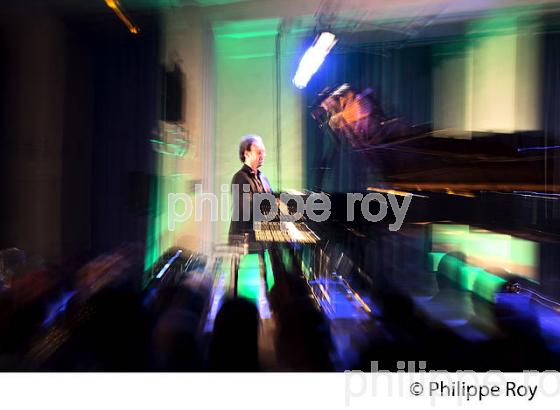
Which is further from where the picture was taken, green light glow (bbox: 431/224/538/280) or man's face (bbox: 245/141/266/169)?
man's face (bbox: 245/141/266/169)

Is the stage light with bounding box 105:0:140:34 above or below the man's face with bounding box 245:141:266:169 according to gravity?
above

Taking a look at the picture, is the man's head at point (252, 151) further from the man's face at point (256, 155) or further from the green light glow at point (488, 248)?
the green light glow at point (488, 248)

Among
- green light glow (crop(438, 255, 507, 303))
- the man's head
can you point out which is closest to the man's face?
the man's head

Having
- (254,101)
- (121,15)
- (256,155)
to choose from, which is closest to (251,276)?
(256,155)

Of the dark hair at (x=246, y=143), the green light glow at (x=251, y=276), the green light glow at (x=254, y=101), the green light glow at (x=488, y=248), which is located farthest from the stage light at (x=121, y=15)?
the green light glow at (x=488, y=248)

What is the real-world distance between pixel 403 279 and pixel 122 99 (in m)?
1.75

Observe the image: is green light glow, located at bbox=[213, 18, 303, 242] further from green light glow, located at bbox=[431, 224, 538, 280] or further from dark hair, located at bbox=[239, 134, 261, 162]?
green light glow, located at bbox=[431, 224, 538, 280]

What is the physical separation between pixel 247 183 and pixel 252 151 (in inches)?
6.9

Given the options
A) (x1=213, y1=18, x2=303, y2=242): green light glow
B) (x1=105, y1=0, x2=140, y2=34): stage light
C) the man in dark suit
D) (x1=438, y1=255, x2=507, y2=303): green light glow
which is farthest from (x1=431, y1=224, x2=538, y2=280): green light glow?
(x1=105, y1=0, x2=140, y2=34): stage light

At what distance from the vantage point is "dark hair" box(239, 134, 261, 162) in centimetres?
157

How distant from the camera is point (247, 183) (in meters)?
1.58

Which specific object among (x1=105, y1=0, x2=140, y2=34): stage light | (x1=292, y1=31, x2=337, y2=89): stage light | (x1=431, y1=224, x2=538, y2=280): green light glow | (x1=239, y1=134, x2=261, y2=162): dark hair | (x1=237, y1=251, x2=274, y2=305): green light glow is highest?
(x1=105, y1=0, x2=140, y2=34): stage light
